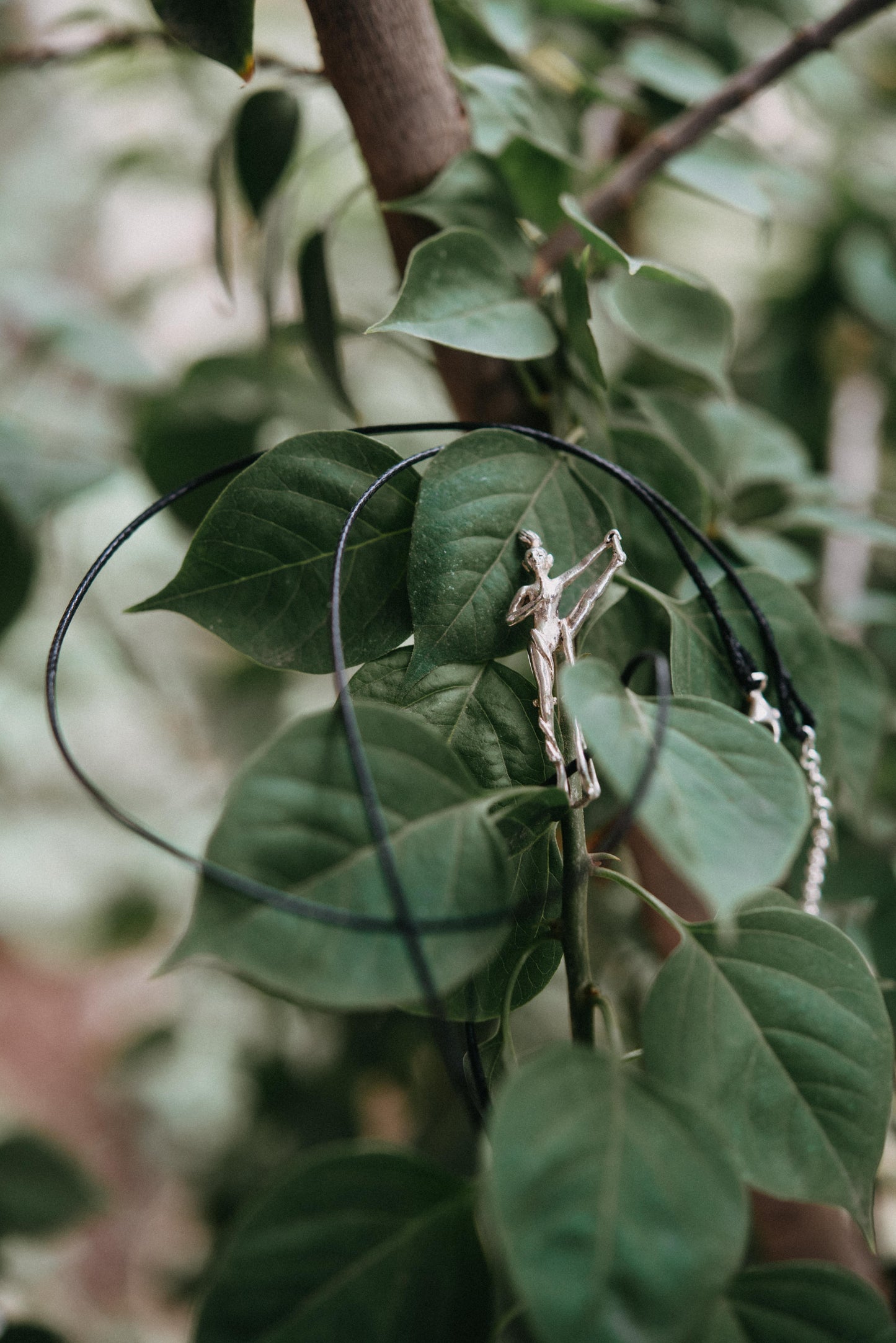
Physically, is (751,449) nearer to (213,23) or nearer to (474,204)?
(474,204)

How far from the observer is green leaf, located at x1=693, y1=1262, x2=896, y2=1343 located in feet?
0.70

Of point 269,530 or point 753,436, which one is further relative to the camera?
point 753,436

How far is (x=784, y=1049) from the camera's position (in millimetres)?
233

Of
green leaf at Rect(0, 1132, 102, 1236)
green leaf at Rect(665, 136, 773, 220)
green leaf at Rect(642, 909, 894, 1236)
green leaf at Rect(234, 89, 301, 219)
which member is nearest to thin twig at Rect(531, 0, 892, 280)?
green leaf at Rect(665, 136, 773, 220)

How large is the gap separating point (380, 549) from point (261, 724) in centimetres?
57

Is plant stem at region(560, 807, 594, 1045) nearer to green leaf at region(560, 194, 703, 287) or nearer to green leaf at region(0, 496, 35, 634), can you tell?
green leaf at region(560, 194, 703, 287)

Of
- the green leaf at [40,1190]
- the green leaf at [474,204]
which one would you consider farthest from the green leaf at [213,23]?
the green leaf at [40,1190]

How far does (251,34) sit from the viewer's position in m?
0.27

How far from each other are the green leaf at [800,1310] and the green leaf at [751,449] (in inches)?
13.5

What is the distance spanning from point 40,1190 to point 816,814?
1.62 ft

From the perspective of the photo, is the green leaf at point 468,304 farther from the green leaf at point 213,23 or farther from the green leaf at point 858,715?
the green leaf at point 858,715

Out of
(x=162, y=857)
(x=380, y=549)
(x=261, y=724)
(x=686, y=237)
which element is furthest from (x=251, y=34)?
(x=162, y=857)

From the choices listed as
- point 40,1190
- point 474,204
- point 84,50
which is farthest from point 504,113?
point 40,1190

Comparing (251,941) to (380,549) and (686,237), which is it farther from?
(686,237)
